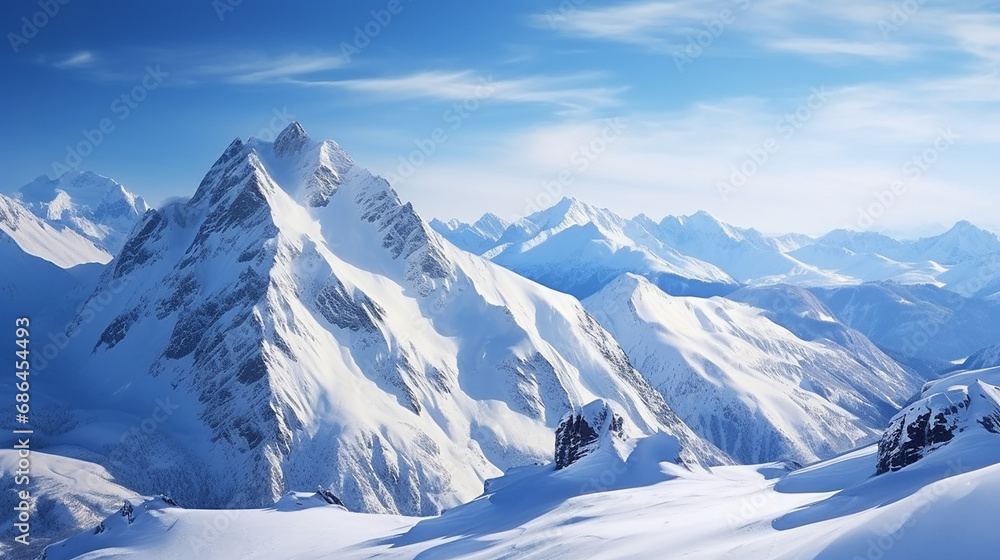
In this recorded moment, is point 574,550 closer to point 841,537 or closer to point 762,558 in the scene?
point 762,558

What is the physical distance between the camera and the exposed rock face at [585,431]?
88438mm

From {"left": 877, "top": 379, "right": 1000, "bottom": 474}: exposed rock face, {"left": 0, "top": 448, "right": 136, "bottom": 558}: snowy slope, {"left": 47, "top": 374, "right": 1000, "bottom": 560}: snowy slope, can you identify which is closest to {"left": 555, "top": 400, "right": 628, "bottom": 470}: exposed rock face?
{"left": 47, "top": 374, "right": 1000, "bottom": 560}: snowy slope

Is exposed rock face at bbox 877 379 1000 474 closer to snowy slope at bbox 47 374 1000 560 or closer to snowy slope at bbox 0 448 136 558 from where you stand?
snowy slope at bbox 47 374 1000 560

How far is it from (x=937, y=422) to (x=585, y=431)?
42045 millimetres

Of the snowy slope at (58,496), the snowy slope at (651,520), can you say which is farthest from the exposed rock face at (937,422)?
the snowy slope at (58,496)

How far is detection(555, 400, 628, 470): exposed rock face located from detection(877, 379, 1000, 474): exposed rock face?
108 ft

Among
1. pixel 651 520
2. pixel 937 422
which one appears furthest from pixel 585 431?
pixel 937 422

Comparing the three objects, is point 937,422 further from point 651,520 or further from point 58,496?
point 58,496

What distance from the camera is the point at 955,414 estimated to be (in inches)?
2242

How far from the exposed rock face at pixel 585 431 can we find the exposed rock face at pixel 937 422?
108 feet

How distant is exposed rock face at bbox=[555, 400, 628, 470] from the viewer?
88.4 m

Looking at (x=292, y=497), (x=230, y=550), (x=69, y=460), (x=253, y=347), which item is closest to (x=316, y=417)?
(x=253, y=347)

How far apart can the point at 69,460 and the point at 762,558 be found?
169 m

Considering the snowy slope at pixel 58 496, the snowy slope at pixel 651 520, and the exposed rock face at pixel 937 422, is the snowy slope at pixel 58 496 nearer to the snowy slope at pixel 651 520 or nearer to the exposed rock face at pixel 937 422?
the snowy slope at pixel 651 520
